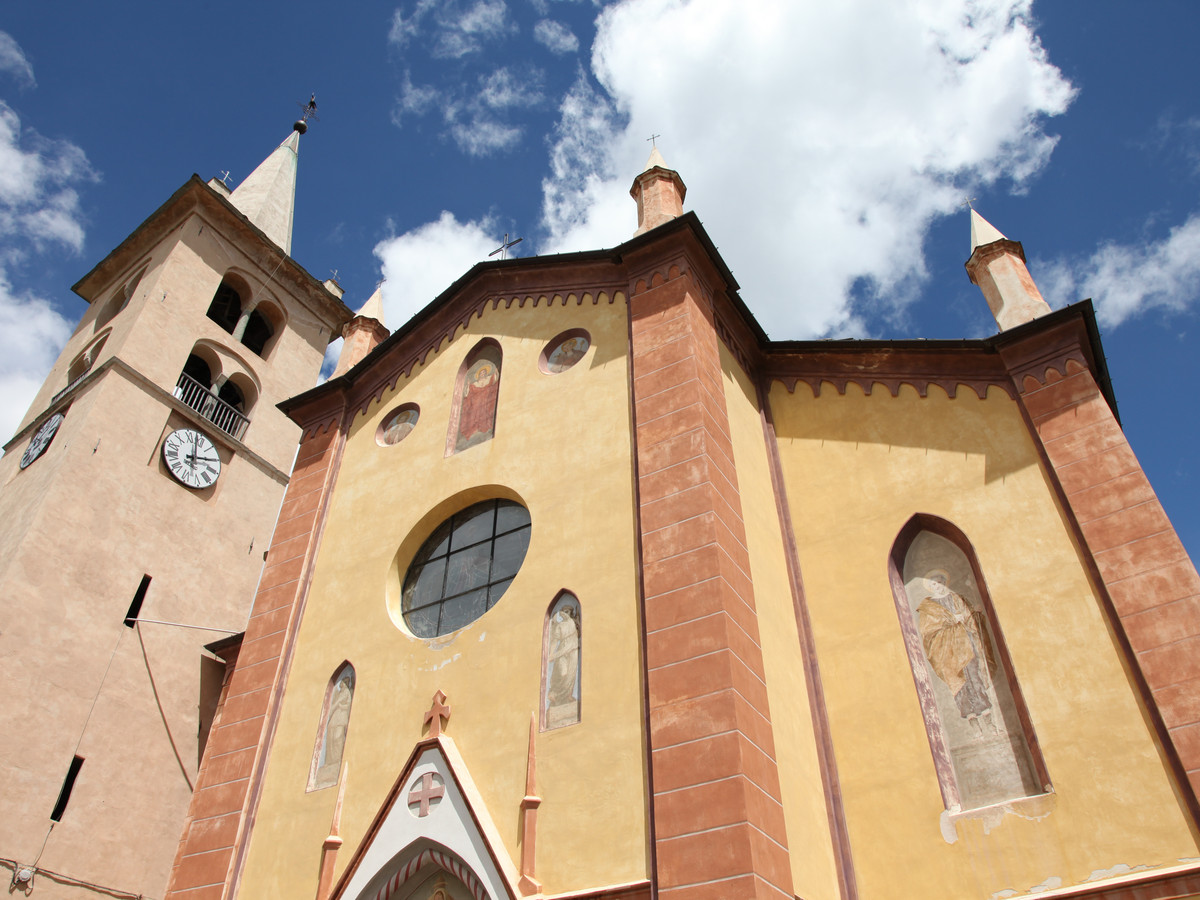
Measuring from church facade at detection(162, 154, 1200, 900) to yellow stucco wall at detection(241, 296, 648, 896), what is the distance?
40 millimetres

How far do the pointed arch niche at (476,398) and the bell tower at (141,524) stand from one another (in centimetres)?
404

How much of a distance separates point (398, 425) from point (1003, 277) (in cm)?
848

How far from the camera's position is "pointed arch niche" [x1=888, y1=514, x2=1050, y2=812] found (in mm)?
8352

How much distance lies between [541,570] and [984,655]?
4.58 meters

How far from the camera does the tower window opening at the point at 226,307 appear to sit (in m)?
22.8

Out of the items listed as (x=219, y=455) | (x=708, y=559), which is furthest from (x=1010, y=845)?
(x=219, y=455)

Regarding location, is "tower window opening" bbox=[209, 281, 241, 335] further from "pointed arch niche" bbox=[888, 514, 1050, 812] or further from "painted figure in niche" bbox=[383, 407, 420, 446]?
"pointed arch niche" bbox=[888, 514, 1050, 812]

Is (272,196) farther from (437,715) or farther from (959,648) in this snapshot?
(959,648)

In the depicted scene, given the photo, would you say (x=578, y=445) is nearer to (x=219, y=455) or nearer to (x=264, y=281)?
(x=219, y=455)

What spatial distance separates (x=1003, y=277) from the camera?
36.9 ft

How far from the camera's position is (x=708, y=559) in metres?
8.52

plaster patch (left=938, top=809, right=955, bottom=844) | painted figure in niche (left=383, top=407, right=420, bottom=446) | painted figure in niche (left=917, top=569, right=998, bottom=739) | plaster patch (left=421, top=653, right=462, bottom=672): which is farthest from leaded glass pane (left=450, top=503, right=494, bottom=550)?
plaster patch (left=938, top=809, right=955, bottom=844)

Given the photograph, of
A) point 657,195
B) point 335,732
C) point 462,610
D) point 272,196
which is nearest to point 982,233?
point 657,195

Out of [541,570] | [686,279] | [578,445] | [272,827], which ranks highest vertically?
[686,279]
